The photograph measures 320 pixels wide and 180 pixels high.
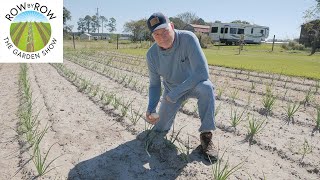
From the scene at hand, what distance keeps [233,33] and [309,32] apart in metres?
9.06

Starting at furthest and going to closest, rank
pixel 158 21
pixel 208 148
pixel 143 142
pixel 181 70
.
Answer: pixel 143 142 < pixel 181 70 < pixel 208 148 < pixel 158 21

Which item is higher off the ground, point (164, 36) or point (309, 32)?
point (309, 32)

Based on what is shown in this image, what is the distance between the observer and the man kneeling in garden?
3064 mm

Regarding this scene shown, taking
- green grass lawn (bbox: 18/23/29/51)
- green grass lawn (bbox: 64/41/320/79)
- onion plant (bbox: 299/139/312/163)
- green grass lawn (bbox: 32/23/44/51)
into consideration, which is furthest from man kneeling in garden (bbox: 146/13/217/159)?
green grass lawn (bbox: 18/23/29/51)

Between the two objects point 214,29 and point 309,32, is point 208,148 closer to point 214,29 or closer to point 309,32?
point 214,29

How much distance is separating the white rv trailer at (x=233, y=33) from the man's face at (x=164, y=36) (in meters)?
35.4

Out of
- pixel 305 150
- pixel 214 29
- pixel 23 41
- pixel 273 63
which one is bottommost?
pixel 305 150

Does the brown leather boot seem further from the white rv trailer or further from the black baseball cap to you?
the white rv trailer

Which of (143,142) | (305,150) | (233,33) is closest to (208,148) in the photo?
(143,142)

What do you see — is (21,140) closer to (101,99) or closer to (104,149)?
(104,149)

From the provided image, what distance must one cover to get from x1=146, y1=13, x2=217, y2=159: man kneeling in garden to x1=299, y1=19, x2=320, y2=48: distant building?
27.5 metres

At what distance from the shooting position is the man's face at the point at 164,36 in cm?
300

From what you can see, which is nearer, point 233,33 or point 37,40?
point 37,40

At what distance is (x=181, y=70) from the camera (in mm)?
3363
